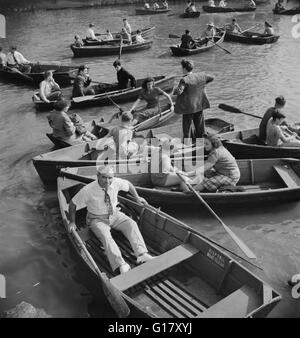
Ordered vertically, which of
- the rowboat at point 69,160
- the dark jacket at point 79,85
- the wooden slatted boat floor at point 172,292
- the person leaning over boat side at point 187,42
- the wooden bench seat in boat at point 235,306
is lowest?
the wooden slatted boat floor at point 172,292

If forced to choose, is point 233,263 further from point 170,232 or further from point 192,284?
point 170,232

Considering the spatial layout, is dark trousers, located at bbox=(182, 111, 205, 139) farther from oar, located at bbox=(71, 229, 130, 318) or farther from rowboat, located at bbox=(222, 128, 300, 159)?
oar, located at bbox=(71, 229, 130, 318)

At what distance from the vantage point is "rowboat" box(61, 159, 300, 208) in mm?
9344

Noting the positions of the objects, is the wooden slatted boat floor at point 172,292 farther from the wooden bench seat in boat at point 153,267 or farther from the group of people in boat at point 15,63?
the group of people in boat at point 15,63

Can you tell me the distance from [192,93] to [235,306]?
6622 millimetres

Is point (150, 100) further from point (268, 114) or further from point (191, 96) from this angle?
point (268, 114)

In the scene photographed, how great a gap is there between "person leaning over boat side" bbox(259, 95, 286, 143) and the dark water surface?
229 centimetres

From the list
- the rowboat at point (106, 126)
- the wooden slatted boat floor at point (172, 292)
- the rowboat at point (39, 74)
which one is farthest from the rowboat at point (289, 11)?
the wooden slatted boat floor at point (172, 292)

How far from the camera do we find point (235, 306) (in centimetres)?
614

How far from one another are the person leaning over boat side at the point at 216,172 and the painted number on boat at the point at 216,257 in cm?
248

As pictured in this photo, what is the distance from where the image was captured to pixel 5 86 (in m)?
20.1

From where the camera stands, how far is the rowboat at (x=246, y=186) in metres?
9.34

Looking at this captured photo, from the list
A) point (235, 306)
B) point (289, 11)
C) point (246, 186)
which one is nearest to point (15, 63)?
point (246, 186)
